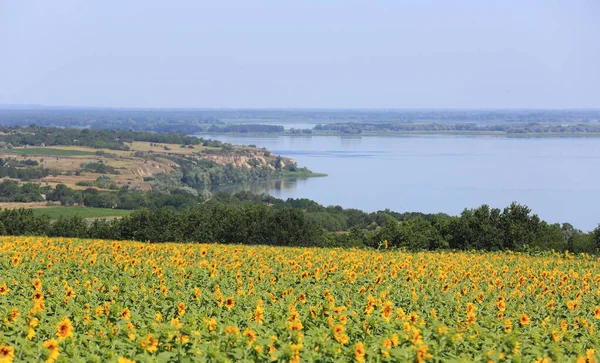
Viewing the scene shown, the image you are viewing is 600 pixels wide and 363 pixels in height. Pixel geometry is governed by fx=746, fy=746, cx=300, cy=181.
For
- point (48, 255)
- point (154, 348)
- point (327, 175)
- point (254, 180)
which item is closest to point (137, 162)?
point (254, 180)

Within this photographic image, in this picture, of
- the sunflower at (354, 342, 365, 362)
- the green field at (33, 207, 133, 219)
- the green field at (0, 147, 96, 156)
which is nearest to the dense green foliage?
the sunflower at (354, 342, 365, 362)

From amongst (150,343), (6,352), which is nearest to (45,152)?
(150,343)

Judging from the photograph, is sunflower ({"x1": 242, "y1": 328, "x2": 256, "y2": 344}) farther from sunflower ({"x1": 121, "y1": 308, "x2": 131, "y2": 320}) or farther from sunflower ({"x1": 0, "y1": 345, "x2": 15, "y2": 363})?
sunflower ({"x1": 0, "y1": 345, "x2": 15, "y2": 363})

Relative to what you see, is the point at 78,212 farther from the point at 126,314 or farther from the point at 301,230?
the point at 126,314

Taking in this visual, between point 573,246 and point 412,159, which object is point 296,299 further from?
point 412,159

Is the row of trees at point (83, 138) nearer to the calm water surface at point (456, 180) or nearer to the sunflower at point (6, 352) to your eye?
the calm water surface at point (456, 180)

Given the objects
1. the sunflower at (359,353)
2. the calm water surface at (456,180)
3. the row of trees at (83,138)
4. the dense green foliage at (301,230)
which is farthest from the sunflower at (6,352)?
the row of trees at (83,138)
